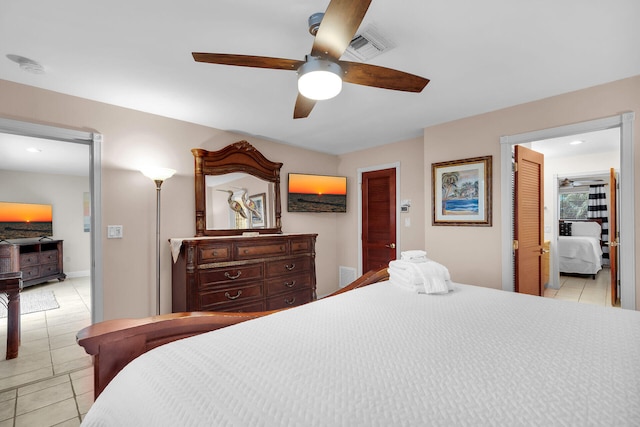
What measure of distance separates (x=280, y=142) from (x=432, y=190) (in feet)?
7.04

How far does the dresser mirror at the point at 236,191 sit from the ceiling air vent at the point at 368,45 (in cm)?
207

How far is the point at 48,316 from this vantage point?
12.6 ft

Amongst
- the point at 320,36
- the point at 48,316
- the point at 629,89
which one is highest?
the point at 629,89

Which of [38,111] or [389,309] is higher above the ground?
[38,111]

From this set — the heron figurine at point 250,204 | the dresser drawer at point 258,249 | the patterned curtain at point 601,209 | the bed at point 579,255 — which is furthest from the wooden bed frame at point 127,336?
the patterned curtain at point 601,209

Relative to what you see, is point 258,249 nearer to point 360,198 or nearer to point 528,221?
point 360,198

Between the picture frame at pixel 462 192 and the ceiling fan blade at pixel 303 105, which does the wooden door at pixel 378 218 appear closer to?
the picture frame at pixel 462 192

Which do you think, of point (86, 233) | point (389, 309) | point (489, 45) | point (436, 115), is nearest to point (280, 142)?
point (436, 115)

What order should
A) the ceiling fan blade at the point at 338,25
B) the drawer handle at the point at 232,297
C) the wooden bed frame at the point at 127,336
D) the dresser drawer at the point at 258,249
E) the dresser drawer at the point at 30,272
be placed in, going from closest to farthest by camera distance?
A: the wooden bed frame at the point at 127,336, the ceiling fan blade at the point at 338,25, the drawer handle at the point at 232,297, the dresser drawer at the point at 258,249, the dresser drawer at the point at 30,272

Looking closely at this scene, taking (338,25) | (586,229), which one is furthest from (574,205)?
(338,25)

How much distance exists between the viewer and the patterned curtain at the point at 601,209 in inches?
263

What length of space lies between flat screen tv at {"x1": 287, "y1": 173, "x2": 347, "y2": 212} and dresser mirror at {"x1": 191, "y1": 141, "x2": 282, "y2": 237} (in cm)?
28

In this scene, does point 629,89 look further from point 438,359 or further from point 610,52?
point 438,359

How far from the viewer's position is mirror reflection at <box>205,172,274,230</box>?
337 centimetres
